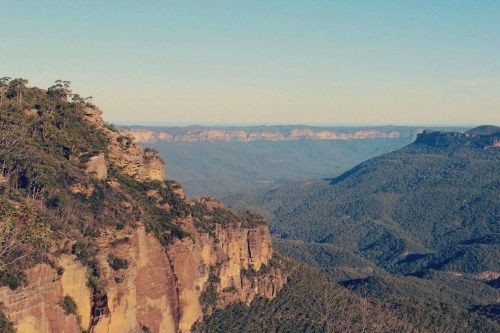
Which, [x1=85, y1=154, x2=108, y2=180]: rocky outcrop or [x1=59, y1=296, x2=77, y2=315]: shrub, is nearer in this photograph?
[x1=59, y1=296, x2=77, y2=315]: shrub

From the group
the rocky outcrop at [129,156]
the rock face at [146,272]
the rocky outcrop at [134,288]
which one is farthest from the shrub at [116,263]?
the rocky outcrop at [129,156]

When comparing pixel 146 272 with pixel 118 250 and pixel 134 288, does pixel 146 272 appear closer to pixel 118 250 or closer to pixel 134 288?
pixel 134 288

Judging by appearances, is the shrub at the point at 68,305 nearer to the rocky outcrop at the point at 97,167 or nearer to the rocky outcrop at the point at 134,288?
the rocky outcrop at the point at 134,288

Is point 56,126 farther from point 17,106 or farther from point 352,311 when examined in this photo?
point 352,311

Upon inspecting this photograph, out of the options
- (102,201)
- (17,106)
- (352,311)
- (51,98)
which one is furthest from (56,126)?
(352,311)

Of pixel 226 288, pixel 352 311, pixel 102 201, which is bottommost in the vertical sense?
pixel 352 311

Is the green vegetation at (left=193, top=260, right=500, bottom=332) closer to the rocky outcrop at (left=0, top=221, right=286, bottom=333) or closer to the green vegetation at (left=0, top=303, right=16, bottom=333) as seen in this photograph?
the rocky outcrop at (left=0, top=221, right=286, bottom=333)

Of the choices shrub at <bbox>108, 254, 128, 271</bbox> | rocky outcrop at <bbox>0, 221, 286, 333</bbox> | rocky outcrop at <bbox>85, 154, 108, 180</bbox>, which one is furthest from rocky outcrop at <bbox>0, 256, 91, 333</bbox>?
rocky outcrop at <bbox>85, 154, 108, 180</bbox>
